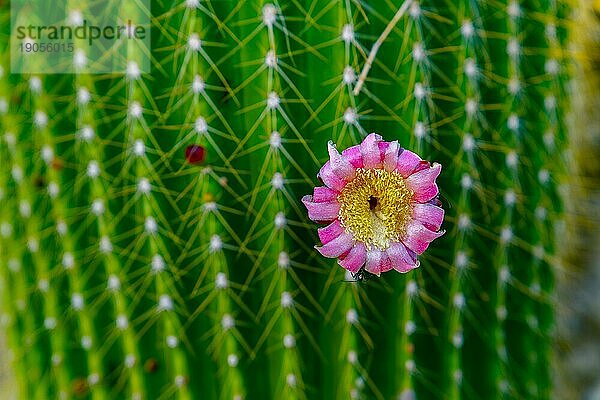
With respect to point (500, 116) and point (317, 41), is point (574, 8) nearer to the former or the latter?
point (500, 116)

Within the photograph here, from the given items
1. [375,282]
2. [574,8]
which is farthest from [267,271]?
[574,8]

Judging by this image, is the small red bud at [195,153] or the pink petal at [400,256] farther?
the small red bud at [195,153]

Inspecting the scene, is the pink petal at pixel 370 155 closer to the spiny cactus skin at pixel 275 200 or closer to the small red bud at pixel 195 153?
the spiny cactus skin at pixel 275 200

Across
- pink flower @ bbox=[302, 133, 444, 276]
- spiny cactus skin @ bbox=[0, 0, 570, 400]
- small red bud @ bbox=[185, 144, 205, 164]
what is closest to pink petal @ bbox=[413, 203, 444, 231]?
pink flower @ bbox=[302, 133, 444, 276]

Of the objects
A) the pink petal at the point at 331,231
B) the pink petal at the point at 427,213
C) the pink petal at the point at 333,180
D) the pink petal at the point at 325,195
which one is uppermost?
the pink petal at the point at 333,180

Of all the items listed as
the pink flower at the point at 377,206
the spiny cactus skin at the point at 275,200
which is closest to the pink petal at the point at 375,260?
the pink flower at the point at 377,206

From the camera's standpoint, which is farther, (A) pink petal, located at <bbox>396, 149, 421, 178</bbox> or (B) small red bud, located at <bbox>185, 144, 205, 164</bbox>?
(B) small red bud, located at <bbox>185, 144, 205, 164</bbox>

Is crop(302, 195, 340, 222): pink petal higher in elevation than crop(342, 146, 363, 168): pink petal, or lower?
lower

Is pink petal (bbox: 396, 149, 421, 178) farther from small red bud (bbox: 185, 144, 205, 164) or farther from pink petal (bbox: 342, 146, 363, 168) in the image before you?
small red bud (bbox: 185, 144, 205, 164)
